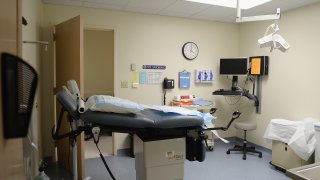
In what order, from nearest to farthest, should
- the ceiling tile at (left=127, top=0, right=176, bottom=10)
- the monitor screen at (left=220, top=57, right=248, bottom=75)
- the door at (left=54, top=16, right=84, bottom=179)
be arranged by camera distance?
the door at (left=54, top=16, right=84, bottom=179)
the ceiling tile at (left=127, top=0, right=176, bottom=10)
the monitor screen at (left=220, top=57, right=248, bottom=75)

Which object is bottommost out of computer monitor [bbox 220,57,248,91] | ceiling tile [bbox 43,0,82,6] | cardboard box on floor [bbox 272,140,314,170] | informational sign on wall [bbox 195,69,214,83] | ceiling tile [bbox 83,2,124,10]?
cardboard box on floor [bbox 272,140,314,170]

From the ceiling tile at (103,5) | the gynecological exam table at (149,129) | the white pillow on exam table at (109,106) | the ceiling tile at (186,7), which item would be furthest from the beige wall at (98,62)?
the white pillow on exam table at (109,106)

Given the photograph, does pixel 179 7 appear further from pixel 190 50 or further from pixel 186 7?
pixel 190 50

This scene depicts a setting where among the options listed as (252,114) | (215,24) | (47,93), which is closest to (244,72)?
(252,114)

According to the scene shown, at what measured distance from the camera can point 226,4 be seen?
3.50 meters

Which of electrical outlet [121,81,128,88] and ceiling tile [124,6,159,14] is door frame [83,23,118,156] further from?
ceiling tile [124,6,159,14]

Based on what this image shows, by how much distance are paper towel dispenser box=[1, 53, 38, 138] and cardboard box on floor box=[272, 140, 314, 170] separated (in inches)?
134

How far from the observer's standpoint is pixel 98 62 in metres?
5.46

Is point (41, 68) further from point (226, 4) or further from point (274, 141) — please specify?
point (274, 141)

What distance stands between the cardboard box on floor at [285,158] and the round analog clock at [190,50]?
2046mm

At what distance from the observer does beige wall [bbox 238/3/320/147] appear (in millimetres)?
3357

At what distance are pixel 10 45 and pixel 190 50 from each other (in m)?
3.78

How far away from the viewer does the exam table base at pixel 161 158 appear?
1.57 m

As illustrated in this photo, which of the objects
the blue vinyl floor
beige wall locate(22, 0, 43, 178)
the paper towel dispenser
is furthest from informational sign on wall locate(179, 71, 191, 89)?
the paper towel dispenser
